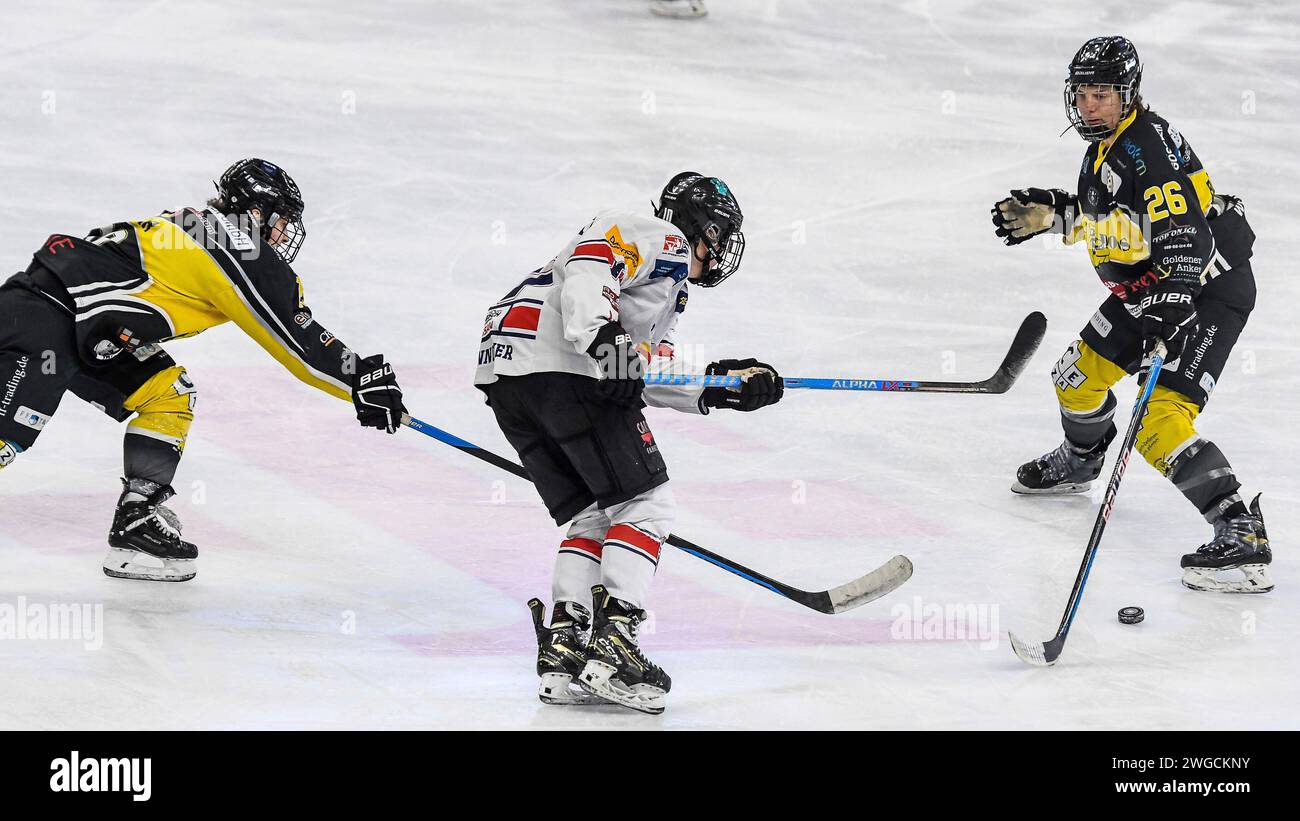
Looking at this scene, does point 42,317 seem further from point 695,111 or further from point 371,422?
point 695,111

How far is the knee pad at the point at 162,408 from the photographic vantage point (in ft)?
14.9

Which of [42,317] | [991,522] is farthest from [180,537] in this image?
[991,522]

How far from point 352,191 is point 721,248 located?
443 centimetres

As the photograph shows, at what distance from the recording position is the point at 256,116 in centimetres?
880

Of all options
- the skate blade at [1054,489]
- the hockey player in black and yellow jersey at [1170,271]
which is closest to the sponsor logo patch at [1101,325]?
the hockey player in black and yellow jersey at [1170,271]

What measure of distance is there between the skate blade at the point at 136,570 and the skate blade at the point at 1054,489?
2.73 meters

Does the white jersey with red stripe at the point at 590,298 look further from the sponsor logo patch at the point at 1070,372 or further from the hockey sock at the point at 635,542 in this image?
the sponsor logo patch at the point at 1070,372

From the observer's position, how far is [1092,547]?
4336 mm

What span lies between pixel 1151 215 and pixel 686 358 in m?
2.23

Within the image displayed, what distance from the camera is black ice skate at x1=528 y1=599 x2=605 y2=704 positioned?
377cm

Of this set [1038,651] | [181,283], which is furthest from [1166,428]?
[181,283]

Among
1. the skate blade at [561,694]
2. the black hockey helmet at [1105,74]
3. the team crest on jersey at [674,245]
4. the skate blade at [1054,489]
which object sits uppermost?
the black hockey helmet at [1105,74]

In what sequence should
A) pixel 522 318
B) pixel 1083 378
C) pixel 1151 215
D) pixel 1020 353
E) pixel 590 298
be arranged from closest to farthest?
pixel 590 298 → pixel 522 318 → pixel 1151 215 → pixel 1020 353 → pixel 1083 378

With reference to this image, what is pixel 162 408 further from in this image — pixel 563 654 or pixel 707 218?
pixel 707 218
